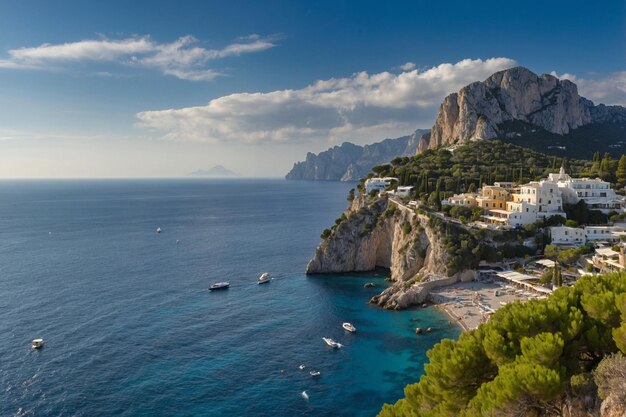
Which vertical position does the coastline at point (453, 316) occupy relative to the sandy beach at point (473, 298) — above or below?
below

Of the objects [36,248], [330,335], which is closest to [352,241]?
[330,335]

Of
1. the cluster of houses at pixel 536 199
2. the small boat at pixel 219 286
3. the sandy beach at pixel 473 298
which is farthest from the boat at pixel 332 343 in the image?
the cluster of houses at pixel 536 199

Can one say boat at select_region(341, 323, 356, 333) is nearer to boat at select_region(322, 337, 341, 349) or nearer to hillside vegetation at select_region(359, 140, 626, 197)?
boat at select_region(322, 337, 341, 349)

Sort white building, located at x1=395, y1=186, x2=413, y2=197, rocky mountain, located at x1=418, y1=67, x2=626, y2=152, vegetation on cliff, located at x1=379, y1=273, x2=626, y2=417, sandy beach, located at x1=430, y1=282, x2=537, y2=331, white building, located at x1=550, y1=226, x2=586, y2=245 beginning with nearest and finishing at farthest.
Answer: vegetation on cliff, located at x1=379, y1=273, x2=626, y2=417, sandy beach, located at x1=430, y1=282, x2=537, y2=331, white building, located at x1=550, y1=226, x2=586, y2=245, white building, located at x1=395, y1=186, x2=413, y2=197, rocky mountain, located at x1=418, y1=67, x2=626, y2=152

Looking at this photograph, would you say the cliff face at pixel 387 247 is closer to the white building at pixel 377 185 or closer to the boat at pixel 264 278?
the boat at pixel 264 278

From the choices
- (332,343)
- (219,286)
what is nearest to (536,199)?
(332,343)

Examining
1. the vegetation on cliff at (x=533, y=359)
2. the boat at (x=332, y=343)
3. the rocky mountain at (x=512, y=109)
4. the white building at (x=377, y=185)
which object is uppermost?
the rocky mountain at (x=512, y=109)

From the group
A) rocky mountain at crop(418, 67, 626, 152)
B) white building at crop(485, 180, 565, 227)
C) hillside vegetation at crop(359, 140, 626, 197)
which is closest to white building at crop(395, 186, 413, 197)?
hillside vegetation at crop(359, 140, 626, 197)

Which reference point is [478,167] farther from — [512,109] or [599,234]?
[512,109]
